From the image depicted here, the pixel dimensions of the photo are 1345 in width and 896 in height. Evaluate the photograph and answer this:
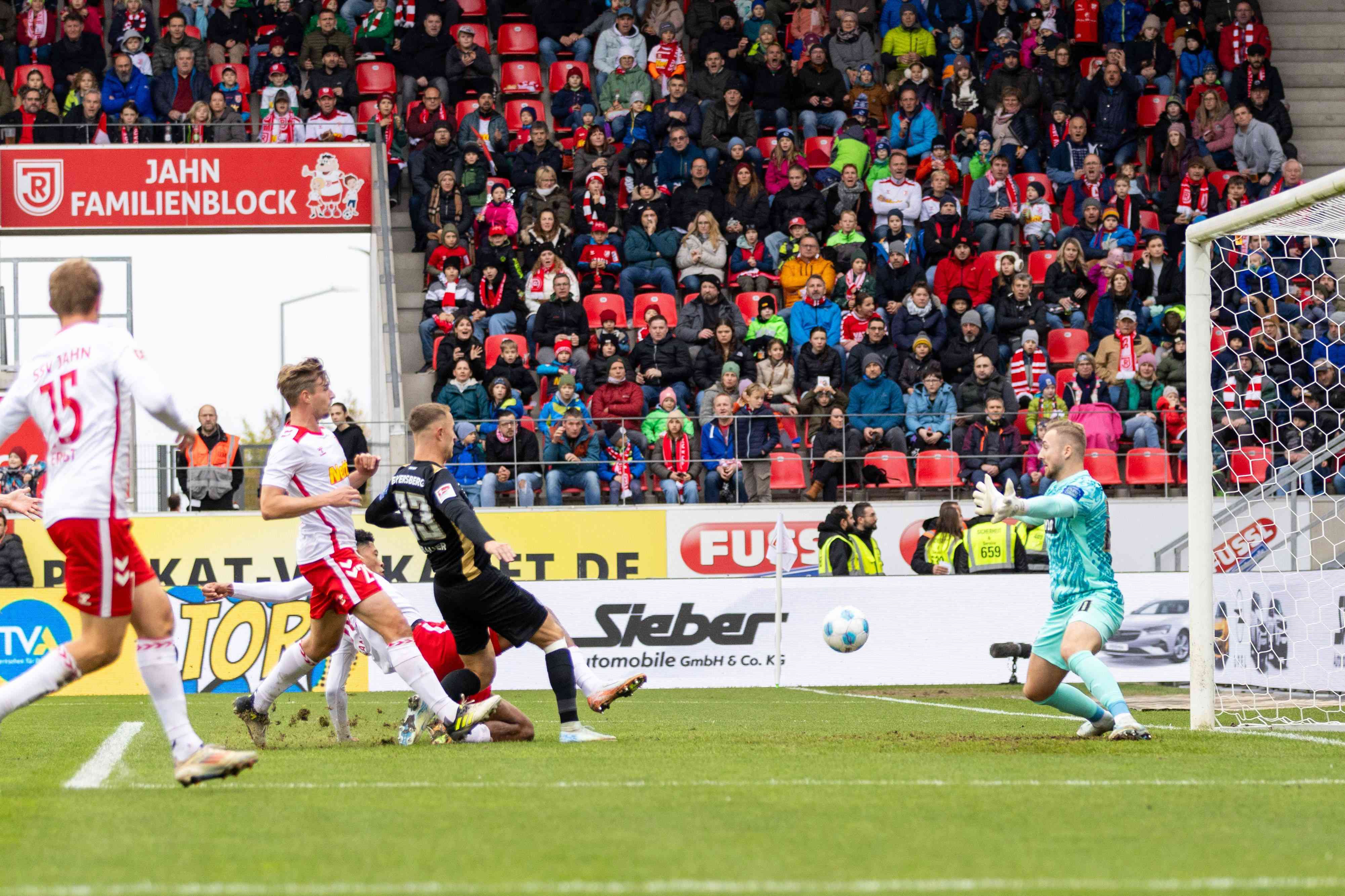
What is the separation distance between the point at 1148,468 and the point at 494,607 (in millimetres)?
12850

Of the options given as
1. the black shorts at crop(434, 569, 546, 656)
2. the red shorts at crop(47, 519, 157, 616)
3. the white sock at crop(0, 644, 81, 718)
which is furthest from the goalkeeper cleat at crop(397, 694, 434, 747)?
→ the red shorts at crop(47, 519, 157, 616)

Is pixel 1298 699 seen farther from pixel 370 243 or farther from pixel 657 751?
pixel 370 243

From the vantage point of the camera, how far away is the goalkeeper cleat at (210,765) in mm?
6043

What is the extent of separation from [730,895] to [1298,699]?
9924mm

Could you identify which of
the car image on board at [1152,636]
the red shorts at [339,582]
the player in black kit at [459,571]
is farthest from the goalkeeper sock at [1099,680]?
the car image on board at [1152,636]

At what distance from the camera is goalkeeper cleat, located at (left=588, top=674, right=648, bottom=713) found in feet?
28.0

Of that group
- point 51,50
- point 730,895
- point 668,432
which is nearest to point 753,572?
point 668,432

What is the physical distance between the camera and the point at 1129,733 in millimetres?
8672

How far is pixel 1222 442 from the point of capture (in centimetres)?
1841

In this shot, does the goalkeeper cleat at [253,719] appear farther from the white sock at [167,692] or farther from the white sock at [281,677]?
the white sock at [167,692]

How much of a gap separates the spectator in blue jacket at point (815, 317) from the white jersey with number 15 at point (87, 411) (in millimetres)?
15272

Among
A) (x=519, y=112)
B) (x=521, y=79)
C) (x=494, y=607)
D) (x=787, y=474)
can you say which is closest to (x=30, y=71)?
(x=519, y=112)

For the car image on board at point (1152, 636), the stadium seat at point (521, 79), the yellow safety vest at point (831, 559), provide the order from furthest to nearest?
1. the stadium seat at point (521, 79)
2. the yellow safety vest at point (831, 559)
3. the car image on board at point (1152, 636)

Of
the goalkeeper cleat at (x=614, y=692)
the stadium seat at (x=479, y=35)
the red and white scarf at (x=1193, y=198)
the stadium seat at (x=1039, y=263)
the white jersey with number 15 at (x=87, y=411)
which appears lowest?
the goalkeeper cleat at (x=614, y=692)
